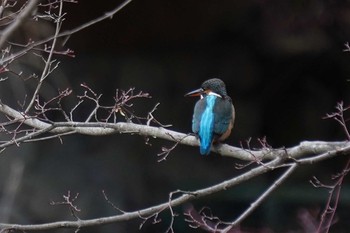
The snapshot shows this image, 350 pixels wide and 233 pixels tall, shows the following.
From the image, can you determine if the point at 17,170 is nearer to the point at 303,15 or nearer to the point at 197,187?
the point at 197,187

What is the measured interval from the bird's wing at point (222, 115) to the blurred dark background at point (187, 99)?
2.44 metres

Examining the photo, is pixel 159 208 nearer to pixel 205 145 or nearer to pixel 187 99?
pixel 205 145

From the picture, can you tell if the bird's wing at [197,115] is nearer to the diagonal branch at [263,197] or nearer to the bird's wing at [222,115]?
the bird's wing at [222,115]

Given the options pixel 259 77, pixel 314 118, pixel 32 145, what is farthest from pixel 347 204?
pixel 32 145

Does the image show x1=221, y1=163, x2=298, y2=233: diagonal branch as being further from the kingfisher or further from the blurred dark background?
the blurred dark background

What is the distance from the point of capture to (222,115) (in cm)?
423

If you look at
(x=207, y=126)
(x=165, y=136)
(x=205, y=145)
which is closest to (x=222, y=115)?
(x=207, y=126)

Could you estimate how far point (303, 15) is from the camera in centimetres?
640

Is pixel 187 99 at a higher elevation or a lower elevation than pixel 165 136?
lower

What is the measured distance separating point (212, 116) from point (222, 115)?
3.5 inches

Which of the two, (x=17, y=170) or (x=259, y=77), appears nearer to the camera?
(x=17, y=170)

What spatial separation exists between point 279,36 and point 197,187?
1311mm

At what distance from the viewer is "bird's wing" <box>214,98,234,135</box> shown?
4.11 m

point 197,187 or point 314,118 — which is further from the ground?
point 314,118
